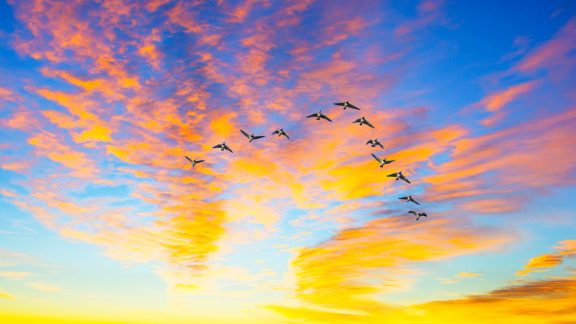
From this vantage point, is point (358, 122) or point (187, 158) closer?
point (358, 122)

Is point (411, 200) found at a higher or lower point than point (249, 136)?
lower

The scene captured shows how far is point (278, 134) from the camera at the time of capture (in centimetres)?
10681

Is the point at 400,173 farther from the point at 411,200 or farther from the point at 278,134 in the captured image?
the point at 278,134

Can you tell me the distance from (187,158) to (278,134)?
23.4 metres

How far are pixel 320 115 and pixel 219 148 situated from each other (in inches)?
1042

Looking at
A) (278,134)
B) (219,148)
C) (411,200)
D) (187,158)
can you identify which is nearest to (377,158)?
(411,200)

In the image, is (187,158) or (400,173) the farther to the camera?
(187,158)

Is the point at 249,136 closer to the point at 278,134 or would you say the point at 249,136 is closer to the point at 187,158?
the point at 278,134

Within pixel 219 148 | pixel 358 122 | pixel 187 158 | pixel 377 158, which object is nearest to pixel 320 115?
pixel 358 122

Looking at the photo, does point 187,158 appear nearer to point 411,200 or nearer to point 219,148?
point 219,148

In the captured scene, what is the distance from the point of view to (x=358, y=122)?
10050cm

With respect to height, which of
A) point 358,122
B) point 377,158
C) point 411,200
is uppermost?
point 358,122

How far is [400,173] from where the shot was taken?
101 metres

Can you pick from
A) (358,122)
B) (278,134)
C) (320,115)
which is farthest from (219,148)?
(358,122)
